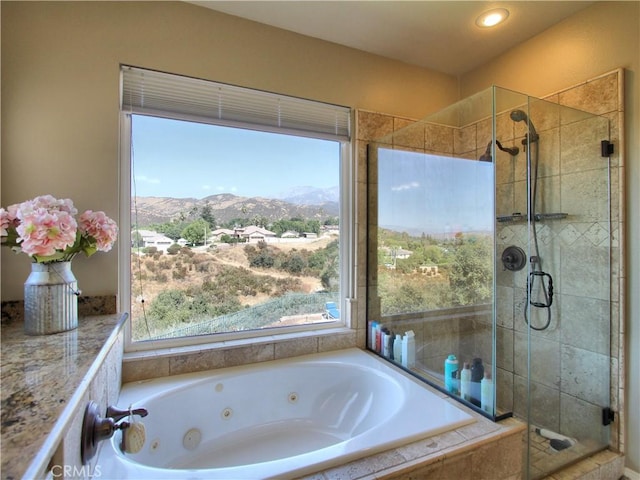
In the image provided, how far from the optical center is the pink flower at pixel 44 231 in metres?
1.10

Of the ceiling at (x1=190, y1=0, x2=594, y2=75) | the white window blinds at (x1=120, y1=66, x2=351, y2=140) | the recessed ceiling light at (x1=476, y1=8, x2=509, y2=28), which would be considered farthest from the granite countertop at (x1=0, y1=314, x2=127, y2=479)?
the recessed ceiling light at (x1=476, y1=8, x2=509, y2=28)

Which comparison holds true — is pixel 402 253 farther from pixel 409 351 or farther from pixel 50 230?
pixel 50 230

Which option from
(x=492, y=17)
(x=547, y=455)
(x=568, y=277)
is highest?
(x=492, y=17)

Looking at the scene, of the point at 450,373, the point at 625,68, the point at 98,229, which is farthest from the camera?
the point at 450,373

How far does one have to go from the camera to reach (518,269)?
1861mm

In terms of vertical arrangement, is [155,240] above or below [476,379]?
above

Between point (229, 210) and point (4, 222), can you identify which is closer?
point (4, 222)

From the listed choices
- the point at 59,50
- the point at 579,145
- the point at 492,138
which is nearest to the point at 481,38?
the point at 492,138

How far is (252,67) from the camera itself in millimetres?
1918

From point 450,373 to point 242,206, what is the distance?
5.17 ft

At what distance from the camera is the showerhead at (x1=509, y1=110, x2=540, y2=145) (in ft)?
5.98

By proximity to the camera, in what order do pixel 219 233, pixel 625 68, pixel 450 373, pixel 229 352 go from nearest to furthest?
pixel 625 68, pixel 450 373, pixel 229 352, pixel 219 233

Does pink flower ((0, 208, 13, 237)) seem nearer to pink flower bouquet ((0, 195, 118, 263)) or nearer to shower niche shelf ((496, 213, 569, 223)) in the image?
pink flower bouquet ((0, 195, 118, 263))

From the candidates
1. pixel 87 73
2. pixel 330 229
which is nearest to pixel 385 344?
pixel 330 229
